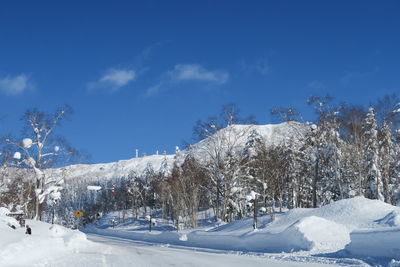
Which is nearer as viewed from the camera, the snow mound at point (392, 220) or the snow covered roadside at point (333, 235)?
the snow covered roadside at point (333, 235)

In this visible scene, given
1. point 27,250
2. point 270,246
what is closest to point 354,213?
point 270,246

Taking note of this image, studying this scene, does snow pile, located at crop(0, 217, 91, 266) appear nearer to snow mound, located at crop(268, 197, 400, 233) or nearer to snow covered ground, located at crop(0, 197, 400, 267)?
snow covered ground, located at crop(0, 197, 400, 267)

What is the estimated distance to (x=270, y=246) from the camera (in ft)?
72.5

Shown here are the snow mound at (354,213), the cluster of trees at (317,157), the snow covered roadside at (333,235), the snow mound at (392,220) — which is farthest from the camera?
the cluster of trees at (317,157)

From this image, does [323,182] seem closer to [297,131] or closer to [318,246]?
[297,131]

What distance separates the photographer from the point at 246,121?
38.3 m

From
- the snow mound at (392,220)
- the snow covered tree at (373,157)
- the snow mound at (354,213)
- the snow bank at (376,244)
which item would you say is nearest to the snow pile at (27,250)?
the snow bank at (376,244)

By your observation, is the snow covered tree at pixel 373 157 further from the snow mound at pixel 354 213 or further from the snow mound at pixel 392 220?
the snow mound at pixel 392 220

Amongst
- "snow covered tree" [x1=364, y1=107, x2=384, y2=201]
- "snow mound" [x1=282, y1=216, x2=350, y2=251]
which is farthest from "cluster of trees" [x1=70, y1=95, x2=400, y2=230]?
"snow mound" [x1=282, y1=216, x2=350, y2=251]

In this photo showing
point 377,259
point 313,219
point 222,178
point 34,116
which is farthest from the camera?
point 222,178

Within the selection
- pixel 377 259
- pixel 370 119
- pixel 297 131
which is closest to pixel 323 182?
pixel 370 119

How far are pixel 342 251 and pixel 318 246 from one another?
2037 millimetres

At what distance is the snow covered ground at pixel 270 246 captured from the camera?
46.4 feet

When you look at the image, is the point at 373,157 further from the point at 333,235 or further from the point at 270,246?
the point at 333,235
